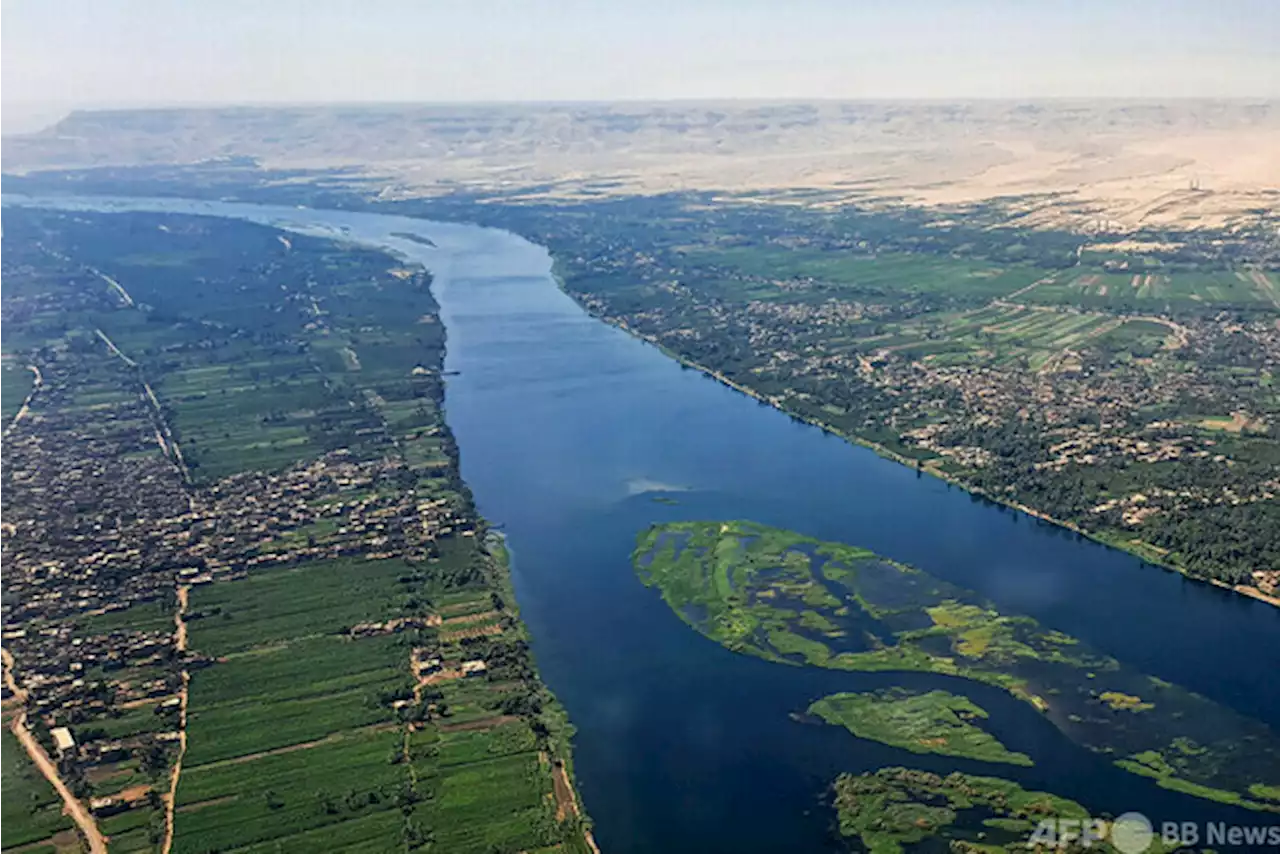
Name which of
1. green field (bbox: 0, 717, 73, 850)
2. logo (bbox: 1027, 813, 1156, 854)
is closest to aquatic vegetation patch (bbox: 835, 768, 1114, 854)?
logo (bbox: 1027, 813, 1156, 854)

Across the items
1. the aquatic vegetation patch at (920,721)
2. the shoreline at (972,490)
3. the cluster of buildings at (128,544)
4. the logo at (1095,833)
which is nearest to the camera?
the logo at (1095,833)

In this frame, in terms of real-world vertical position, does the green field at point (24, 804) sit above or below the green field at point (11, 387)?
below

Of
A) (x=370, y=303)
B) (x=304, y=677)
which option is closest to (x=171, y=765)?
(x=304, y=677)

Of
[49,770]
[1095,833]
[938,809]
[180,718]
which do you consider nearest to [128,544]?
[180,718]

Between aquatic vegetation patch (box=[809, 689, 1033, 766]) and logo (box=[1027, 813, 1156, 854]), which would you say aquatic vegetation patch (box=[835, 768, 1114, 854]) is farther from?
aquatic vegetation patch (box=[809, 689, 1033, 766])

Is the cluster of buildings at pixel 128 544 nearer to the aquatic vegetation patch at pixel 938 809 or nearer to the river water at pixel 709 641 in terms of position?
the river water at pixel 709 641
